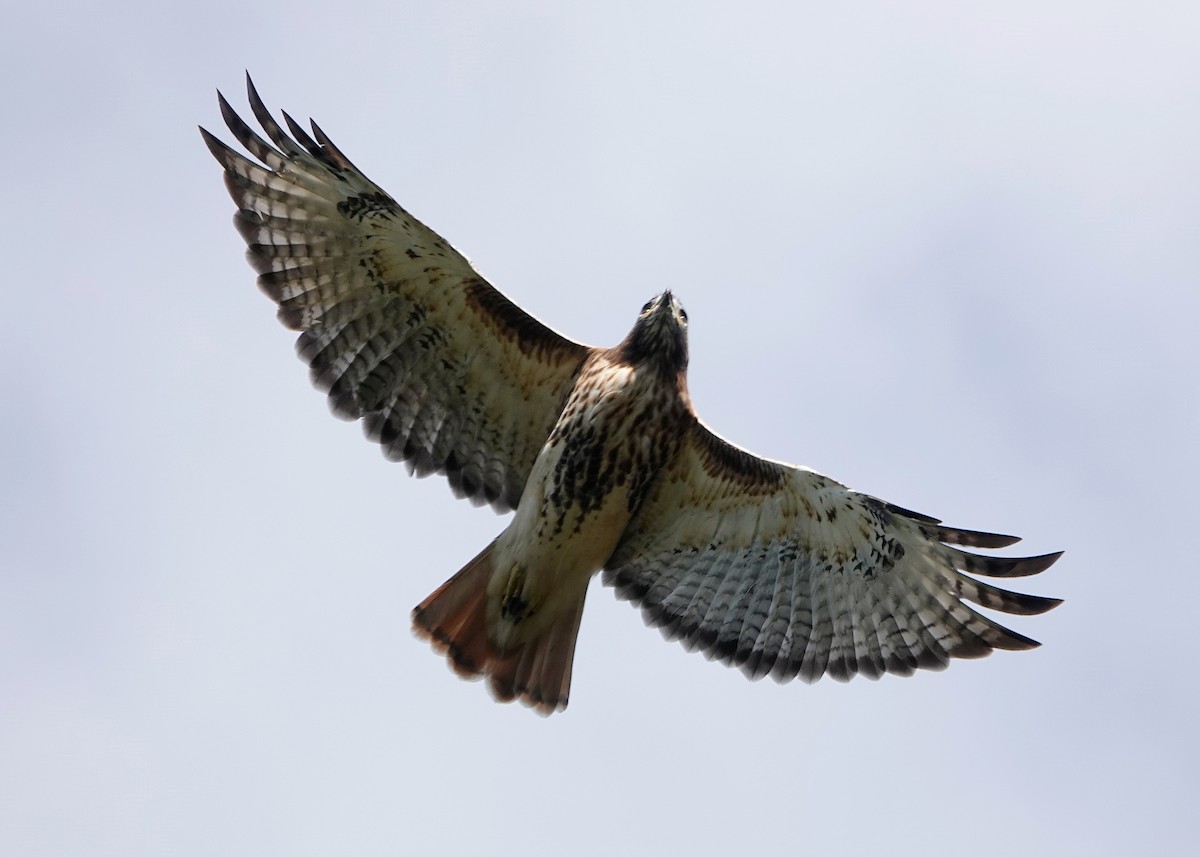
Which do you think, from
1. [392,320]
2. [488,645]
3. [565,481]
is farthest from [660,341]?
[488,645]

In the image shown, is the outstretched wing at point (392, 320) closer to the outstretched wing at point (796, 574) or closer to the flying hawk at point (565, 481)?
the flying hawk at point (565, 481)

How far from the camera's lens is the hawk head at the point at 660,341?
407 inches

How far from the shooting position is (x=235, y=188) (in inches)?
417

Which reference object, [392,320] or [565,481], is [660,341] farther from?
[392,320]

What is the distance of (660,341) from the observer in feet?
34.0

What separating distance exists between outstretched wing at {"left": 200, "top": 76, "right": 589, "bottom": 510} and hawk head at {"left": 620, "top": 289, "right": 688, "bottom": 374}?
395mm

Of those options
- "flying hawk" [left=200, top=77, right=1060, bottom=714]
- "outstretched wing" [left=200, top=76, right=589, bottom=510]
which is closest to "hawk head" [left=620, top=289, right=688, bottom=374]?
"flying hawk" [left=200, top=77, right=1060, bottom=714]

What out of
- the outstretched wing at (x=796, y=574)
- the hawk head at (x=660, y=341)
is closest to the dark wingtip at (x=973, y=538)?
the outstretched wing at (x=796, y=574)

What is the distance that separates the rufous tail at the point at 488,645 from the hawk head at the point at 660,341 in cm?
152

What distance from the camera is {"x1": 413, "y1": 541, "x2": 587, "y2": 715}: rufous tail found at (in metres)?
10.7

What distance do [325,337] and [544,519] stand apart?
1772 millimetres

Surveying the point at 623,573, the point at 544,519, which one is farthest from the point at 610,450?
the point at 623,573

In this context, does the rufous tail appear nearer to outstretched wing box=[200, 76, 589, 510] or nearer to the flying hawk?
the flying hawk

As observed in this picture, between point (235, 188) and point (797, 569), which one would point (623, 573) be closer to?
point (797, 569)
